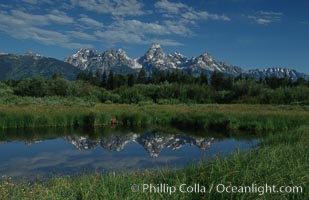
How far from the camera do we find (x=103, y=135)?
2727 centimetres

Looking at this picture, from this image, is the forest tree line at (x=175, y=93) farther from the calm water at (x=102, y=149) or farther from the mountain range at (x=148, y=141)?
the mountain range at (x=148, y=141)

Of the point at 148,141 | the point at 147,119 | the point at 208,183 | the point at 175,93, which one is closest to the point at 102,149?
the point at 148,141

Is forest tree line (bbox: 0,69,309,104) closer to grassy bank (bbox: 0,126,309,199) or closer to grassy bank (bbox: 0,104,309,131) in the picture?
grassy bank (bbox: 0,104,309,131)

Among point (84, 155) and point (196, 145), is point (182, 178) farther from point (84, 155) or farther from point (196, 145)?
point (196, 145)

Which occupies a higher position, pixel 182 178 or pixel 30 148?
pixel 182 178

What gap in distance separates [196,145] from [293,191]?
Result: 1633cm

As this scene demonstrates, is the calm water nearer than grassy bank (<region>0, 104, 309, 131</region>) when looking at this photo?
Yes

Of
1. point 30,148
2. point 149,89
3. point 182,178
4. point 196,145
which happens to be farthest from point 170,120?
point 149,89

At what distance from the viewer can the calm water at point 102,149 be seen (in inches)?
629

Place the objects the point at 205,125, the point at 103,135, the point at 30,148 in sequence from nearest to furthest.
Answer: the point at 30,148 < the point at 103,135 < the point at 205,125

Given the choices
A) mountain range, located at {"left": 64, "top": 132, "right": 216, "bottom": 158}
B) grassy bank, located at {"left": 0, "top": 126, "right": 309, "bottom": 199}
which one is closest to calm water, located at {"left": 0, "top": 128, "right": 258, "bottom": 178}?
mountain range, located at {"left": 64, "top": 132, "right": 216, "bottom": 158}

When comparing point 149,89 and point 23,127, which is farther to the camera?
point 149,89

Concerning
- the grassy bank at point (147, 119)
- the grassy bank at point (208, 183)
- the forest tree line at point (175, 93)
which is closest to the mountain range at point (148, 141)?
the grassy bank at point (147, 119)

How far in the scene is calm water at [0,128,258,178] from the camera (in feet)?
52.4
